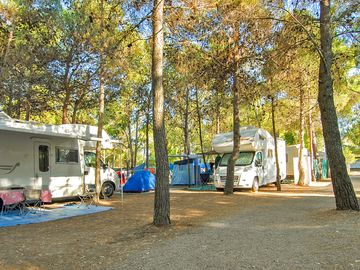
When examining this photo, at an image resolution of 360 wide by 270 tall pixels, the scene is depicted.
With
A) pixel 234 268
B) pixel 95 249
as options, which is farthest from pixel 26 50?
pixel 234 268

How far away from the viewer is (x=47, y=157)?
12.8m

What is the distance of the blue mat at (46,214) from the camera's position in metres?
9.36

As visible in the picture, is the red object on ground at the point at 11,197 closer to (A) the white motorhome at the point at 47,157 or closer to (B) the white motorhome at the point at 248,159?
(A) the white motorhome at the point at 47,157

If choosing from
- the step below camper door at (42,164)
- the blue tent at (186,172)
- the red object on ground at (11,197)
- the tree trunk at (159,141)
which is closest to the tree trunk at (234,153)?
the blue tent at (186,172)

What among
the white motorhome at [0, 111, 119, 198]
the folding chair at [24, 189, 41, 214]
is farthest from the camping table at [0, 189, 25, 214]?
the white motorhome at [0, 111, 119, 198]

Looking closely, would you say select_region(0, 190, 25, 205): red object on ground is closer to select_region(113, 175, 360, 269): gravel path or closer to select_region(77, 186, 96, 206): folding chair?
select_region(77, 186, 96, 206): folding chair

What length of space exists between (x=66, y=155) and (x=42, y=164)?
1.15 meters

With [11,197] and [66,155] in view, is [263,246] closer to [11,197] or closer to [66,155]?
[11,197]

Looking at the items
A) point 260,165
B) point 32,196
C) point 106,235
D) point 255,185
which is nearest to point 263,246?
point 106,235

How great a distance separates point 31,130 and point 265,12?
6929mm

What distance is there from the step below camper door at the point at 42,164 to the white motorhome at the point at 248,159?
24.6 feet

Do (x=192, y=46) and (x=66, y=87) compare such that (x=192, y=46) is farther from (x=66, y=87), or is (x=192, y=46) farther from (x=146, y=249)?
(x=66, y=87)

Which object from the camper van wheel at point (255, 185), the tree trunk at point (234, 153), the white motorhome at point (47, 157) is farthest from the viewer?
the camper van wheel at point (255, 185)

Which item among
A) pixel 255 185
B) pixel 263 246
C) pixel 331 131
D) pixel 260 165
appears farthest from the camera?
pixel 260 165
